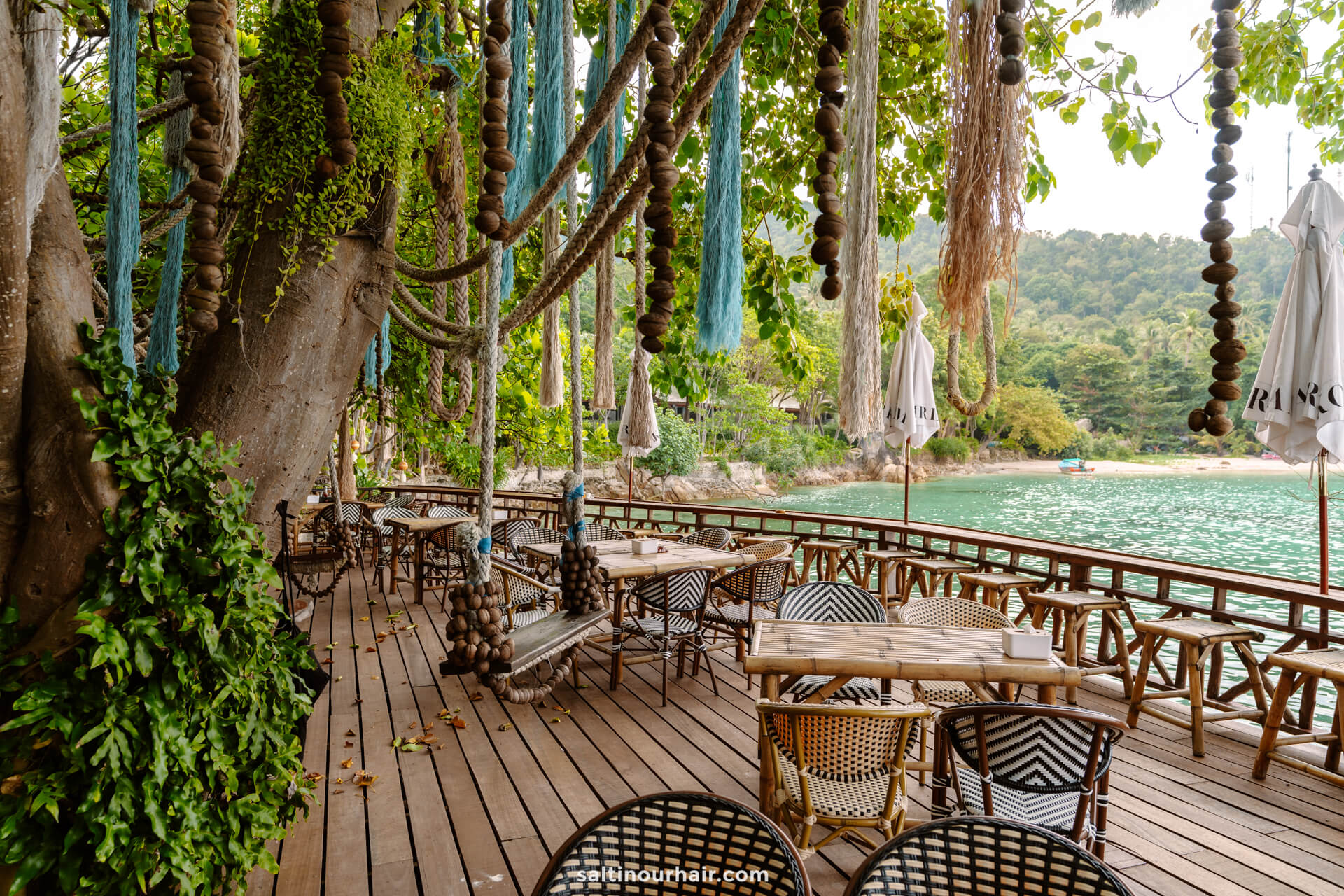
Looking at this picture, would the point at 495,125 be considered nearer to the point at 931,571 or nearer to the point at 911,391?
the point at 911,391

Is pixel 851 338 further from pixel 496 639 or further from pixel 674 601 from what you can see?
pixel 674 601

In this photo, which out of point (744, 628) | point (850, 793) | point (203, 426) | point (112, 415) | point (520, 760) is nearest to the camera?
point (112, 415)

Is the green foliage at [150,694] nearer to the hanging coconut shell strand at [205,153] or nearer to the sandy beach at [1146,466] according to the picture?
the hanging coconut shell strand at [205,153]

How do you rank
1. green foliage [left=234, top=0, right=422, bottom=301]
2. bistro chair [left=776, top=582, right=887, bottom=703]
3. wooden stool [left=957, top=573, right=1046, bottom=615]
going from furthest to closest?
wooden stool [left=957, top=573, right=1046, bottom=615] < bistro chair [left=776, top=582, right=887, bottom=703] < green foliage [left=234, top=0, right=422, bottom=301]

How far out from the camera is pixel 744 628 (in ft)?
13.9

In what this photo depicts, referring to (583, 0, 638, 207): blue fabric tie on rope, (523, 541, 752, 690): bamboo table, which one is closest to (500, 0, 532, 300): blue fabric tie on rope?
(583, 0, 638, 207): blue fabric tie on rope

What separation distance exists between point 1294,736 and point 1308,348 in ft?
5.59

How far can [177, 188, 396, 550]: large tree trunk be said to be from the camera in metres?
1.39

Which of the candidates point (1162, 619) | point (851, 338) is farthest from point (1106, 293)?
point (851, 338)

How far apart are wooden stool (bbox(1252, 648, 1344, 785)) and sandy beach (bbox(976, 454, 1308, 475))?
2995cm

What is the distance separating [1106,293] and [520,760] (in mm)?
46459

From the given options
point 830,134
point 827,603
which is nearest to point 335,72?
point 830,134

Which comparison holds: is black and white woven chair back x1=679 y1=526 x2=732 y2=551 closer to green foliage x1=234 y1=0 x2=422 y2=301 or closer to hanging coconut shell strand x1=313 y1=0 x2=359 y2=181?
green foliage x1=234 y1=0 x2=422 y2=301

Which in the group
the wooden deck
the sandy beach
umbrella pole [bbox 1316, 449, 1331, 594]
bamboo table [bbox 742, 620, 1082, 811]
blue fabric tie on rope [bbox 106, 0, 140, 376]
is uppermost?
blue fabric tie on rope [bbox 106, 0, 140, 376]
